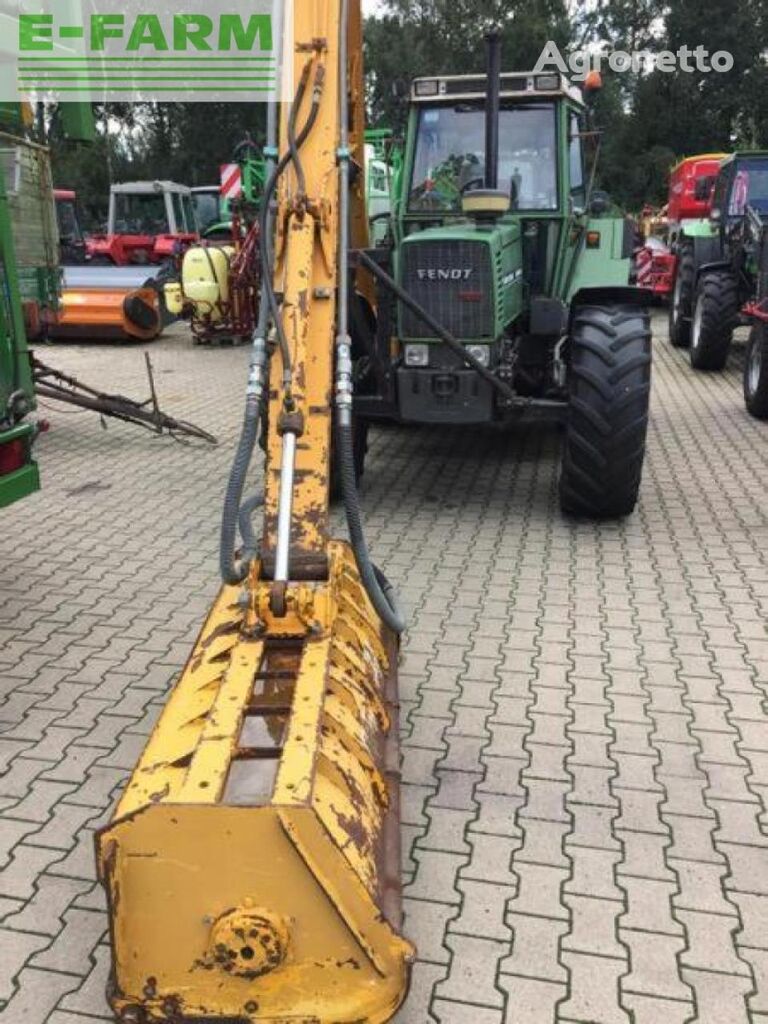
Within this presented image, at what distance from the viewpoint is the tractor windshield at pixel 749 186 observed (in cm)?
1052

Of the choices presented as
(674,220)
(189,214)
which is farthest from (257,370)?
(189,214)

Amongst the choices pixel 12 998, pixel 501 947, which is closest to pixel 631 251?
pixel 501 947

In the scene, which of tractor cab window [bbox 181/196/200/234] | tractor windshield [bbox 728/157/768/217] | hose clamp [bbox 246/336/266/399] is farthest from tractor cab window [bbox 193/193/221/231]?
hose clamp [bbox 246/336/266/399]

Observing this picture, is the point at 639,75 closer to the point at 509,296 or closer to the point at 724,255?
the point at 724,255

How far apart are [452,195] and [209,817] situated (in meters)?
4.82

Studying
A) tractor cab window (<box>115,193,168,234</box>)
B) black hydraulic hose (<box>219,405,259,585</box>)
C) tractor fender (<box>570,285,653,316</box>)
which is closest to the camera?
black hydraulic hose (<box>219,405,259,585</box>)

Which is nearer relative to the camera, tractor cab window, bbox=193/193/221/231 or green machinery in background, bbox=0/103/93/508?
green machinery in background, bbox=0/103/93/508

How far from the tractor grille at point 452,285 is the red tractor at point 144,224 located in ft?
42.6

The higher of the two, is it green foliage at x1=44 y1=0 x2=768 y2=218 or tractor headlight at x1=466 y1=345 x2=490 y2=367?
green foliage at x1=44 y1=0 x2=768 y2=218

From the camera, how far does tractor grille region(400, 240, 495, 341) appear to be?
5129mm

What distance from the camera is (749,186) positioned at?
10.5m

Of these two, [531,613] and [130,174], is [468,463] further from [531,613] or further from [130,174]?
[130,174]

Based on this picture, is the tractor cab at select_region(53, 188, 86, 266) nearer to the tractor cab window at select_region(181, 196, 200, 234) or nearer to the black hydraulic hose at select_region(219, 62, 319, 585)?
the tractor cab window at select_region(181, 196, 200, 234)

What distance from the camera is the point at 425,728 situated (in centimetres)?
350
